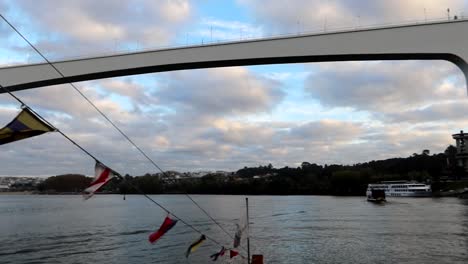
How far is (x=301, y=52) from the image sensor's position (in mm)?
14609

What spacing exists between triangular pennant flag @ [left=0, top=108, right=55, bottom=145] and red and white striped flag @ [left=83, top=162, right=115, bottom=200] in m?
1.05

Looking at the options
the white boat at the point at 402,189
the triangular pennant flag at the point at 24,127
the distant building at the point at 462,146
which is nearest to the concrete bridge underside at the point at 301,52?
the triangular pennant flag at the point at 24,127

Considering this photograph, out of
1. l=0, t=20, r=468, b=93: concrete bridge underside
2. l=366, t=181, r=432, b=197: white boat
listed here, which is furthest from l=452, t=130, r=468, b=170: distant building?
l=0, t=20, r=468, b=93: concrete bridge underside

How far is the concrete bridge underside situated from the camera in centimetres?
1320

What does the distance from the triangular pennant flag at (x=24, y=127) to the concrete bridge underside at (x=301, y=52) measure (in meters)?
10.3

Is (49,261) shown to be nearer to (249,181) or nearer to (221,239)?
(221,239)

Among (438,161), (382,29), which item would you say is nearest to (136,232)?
(382,29)

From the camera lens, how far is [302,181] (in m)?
118

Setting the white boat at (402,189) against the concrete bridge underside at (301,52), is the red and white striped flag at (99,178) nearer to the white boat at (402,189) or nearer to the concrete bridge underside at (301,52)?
the concrete bridge underside at (301,52)

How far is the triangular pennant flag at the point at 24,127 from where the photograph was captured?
4426 millimetres

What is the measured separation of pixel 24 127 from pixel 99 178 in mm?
1247

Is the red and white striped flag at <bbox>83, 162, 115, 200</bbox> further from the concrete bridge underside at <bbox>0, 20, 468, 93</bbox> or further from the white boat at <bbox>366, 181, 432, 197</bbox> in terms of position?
the white boat at <bbox>366, 181, 432, 197</bbox>

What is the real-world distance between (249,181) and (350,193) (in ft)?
89.7

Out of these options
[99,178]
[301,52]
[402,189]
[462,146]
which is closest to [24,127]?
[99,178]
